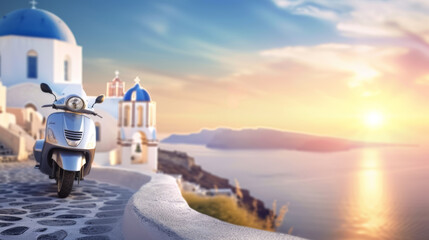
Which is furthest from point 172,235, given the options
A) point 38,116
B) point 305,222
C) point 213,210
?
point 305,222

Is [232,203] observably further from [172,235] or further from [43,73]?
[43,73]

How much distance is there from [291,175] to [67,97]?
68.9 m

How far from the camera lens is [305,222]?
31469 mm

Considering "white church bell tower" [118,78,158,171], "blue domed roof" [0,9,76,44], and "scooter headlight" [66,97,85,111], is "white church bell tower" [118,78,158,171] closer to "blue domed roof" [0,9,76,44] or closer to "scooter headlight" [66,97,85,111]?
"blue domed roof" [0,9,76,44]

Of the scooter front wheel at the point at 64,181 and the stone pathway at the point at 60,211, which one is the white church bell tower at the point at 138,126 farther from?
the scooter front wheel at the point at 64,181

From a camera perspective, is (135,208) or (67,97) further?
(67,97)

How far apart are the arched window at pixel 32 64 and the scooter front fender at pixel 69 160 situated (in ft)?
77.0

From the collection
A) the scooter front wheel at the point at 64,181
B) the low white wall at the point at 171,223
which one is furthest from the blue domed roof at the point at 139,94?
the low white wall at the point at 171,223

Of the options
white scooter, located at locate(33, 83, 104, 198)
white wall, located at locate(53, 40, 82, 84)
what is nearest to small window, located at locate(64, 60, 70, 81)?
white wall, located at locate(53, 40, 82, 84)

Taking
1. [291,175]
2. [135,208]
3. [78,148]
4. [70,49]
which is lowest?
[291,175]

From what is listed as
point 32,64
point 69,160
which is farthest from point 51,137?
point 32,64

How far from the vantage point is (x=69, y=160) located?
4777 millimetres

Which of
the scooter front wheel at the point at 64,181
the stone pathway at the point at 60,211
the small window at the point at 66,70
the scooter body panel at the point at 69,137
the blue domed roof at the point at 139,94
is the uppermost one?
the small window at the point at 66,70

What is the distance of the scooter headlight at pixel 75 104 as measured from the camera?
4.77m
